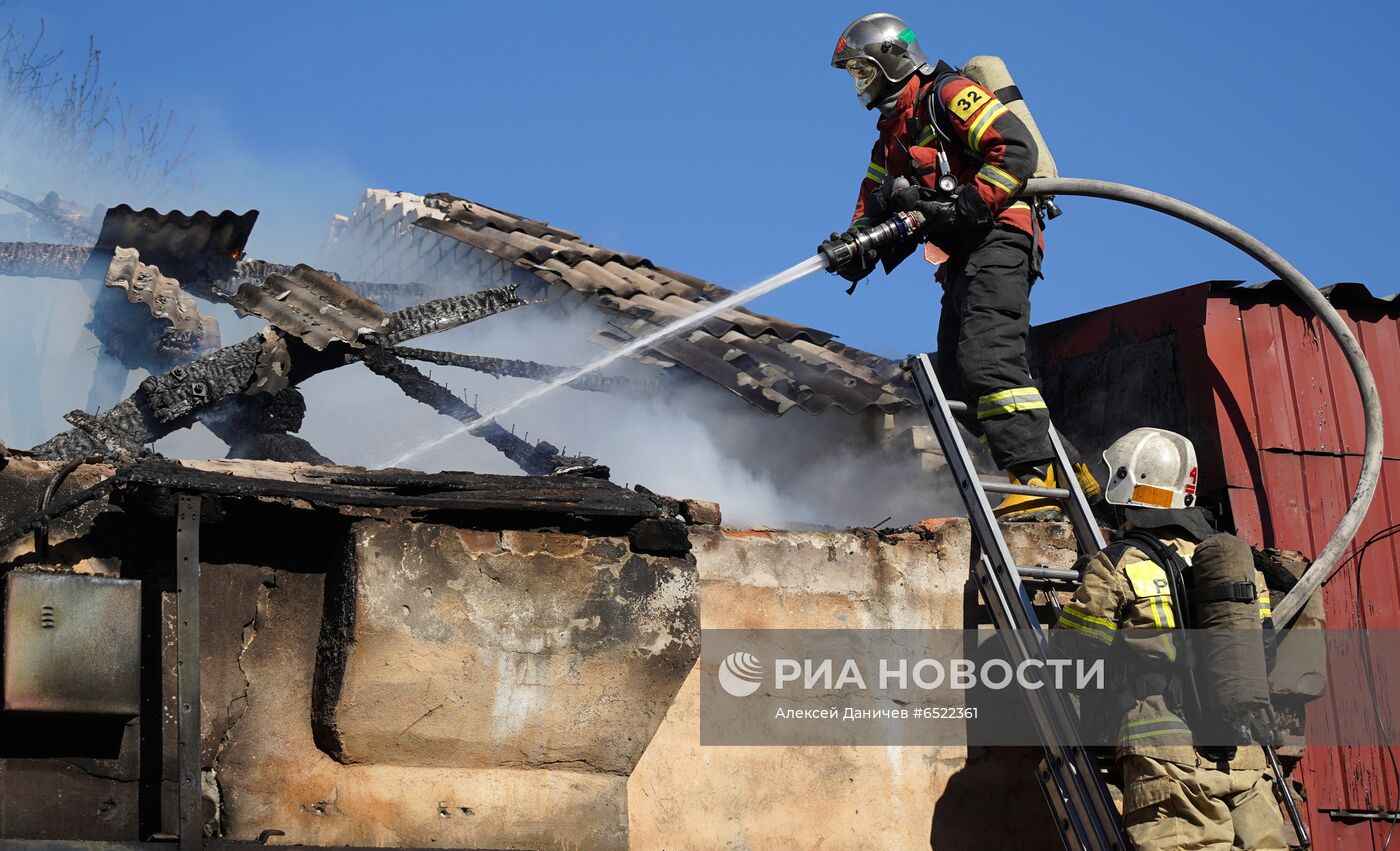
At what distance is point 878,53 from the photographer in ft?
21.2

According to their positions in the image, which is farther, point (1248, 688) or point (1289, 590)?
point (1289, 590)

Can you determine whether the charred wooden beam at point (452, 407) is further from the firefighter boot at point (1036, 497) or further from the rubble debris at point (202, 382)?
the firefighter boot at point (1036, 497)

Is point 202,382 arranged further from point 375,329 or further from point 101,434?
point 101,434

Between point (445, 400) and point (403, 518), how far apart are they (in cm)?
305

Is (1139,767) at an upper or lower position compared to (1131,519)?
lower

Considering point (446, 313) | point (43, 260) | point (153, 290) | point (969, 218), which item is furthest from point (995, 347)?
point (43, 260)

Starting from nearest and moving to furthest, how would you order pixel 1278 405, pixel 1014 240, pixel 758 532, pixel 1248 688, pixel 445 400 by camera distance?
pixel 1248 688 < pixel 758 532 < pixel 1014 240 < pixel 1278 405 < pixel 445 400

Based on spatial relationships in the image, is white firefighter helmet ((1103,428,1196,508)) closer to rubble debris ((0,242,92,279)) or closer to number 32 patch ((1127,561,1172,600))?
number 32 patch ((1127,561,1172,600))

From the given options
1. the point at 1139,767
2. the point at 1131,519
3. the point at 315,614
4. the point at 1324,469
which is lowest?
the point at 1139,767

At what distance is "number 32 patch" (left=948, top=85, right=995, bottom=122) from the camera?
6.21 meters

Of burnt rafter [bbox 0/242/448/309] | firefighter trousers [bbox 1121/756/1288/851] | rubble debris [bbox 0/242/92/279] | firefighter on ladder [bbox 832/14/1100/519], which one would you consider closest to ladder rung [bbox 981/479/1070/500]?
firefighter on ladder [bbox 832/14/1100/519]

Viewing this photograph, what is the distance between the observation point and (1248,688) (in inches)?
183

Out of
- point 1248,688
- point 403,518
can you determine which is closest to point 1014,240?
point 1248,688

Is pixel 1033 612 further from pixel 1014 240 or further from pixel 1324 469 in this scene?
pixel 1324 469
